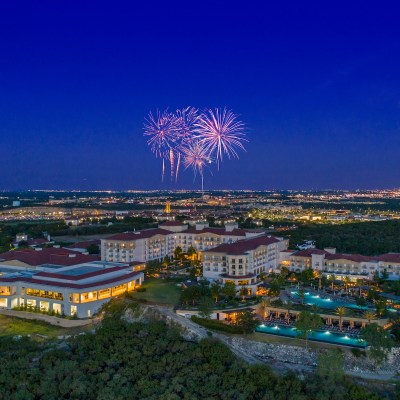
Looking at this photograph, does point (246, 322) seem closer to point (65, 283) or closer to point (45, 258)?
point (65, 283)

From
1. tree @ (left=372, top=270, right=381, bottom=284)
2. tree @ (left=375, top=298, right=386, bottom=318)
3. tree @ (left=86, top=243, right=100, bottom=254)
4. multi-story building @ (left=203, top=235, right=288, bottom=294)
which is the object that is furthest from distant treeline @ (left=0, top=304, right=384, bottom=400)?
tree @ (left=86, top=243, right=100, bottom=254)

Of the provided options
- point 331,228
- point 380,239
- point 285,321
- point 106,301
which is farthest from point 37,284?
point 331,228

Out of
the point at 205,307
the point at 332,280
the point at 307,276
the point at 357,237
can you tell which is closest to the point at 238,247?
the point at 307,276

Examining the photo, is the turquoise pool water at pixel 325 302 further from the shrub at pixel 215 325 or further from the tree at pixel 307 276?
the shrub at pixel 215 325

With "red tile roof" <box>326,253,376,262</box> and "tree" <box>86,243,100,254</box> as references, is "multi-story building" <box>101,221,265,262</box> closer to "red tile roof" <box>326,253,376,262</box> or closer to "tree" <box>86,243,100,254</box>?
"tree" <box>86,243,100,254</box>

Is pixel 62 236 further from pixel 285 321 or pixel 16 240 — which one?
pixel 285 321
